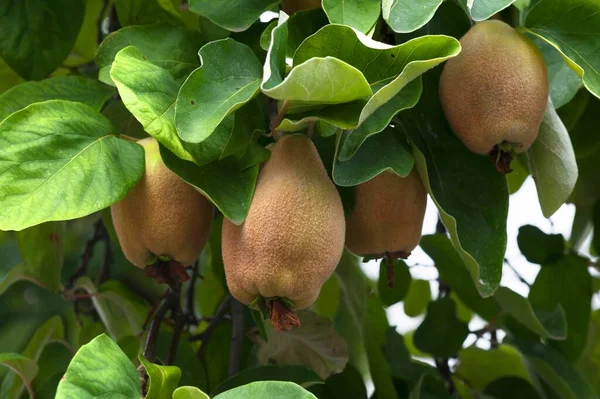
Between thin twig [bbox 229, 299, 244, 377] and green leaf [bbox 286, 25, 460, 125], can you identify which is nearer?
green leaf [bbox 286, 25, 460, 125]

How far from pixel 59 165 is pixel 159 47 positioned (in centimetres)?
13

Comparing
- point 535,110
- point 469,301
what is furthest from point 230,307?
point 535,110

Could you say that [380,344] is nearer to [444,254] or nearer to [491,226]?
[444,254]

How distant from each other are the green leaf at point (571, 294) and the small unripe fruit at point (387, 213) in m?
0.36

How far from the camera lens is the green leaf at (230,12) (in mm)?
620

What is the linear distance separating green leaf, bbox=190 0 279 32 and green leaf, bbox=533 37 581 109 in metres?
0.25

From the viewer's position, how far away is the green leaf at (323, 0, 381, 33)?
22.5 inches

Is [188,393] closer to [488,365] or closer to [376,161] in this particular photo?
[376,161]

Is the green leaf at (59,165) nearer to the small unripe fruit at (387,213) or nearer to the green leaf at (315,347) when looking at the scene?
the small unripe fruit at (387,213)

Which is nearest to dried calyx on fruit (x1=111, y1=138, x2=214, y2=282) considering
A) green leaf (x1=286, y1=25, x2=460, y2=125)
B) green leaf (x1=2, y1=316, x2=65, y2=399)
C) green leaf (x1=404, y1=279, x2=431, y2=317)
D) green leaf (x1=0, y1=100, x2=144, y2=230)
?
green leaf (x1=0, y1=100, x2=144, y2=230)

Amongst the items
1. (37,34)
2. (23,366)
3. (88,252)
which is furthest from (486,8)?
(88,252)

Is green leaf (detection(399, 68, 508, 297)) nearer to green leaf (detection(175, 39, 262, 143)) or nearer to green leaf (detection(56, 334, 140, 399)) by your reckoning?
green leaf (detection(175, 39, 262, 143))

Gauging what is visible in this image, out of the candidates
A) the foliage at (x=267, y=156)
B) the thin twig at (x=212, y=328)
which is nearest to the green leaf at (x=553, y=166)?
the foliage at (x=267, y=156)

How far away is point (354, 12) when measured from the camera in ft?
1.90
